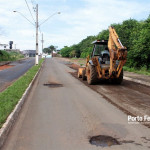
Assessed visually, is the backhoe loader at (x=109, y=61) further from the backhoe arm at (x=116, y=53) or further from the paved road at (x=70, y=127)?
the paved road at (x=70, y=127)

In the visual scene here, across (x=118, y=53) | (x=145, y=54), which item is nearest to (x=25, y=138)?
(x=118, y=53)

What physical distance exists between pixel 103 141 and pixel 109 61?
32.1 ft

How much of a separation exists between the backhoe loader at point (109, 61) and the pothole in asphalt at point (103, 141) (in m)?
7.87

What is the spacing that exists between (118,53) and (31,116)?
23.2ft

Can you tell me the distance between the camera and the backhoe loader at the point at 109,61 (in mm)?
12945

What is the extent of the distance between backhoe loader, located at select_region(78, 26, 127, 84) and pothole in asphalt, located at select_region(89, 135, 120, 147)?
7872 mm

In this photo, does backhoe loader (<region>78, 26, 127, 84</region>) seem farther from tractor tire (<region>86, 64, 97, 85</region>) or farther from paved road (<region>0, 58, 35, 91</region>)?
paved road (<region>0, 58, 35, 91</region>)

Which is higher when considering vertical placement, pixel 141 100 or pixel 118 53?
pixel 118 53

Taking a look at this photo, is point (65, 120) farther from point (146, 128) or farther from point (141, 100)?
point (141, 100)

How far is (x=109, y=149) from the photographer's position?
4.74 m

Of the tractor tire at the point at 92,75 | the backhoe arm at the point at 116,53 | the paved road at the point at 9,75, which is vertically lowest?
the paved road at the point at 9,75

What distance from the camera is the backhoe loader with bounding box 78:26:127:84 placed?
12.9 metres

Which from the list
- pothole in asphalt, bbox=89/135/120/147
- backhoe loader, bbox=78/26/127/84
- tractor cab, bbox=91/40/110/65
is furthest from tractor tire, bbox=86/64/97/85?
pothole in asphalt, bbox=89/135/120/147

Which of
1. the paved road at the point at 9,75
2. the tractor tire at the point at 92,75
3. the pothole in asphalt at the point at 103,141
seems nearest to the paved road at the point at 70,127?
the pothole in asphalt at the point at 103,141
